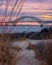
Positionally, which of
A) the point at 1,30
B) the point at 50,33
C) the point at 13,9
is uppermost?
the point at 13,9

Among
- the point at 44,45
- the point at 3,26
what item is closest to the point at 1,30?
the point at 3,26

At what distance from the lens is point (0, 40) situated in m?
4.36

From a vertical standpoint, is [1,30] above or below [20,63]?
above

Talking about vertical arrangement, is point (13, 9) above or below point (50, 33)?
above

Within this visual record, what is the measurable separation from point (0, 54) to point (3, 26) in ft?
1.18

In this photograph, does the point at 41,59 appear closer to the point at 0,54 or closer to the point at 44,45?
the point at 44,45

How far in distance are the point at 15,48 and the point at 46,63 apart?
66cm

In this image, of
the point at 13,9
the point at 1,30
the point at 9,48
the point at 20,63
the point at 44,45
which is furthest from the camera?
the point at 44,45

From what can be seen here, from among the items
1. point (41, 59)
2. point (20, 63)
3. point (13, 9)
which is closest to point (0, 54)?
point (13, 9)

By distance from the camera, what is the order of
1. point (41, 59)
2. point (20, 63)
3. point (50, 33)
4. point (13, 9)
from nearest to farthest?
point (13, 9) → point (20, 63) → point (41, 59) → point (50, 33)

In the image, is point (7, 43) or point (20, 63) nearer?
point (7, 43)

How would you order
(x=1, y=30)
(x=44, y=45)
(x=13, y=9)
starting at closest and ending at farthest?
1. (x=13, y=9)
2. (x=1, y=30)
3. (x=44, y=45)

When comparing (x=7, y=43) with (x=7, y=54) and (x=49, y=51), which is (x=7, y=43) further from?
(x=49, y=51)

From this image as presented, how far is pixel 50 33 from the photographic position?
713 cm
